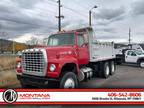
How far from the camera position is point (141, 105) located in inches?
265

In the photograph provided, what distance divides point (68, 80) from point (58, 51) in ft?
3.81

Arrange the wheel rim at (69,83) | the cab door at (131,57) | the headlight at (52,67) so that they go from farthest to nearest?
the cab door at (131,57) < the wheel rim at (69,83) < the headlight at (52,67)

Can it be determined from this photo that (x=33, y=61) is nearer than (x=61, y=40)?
Yes

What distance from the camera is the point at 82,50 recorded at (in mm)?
10164

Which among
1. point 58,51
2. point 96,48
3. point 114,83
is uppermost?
point 96,48

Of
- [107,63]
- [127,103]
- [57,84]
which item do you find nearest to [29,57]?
[57,84]

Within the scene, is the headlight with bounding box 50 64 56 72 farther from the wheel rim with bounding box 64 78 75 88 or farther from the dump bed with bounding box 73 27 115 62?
the dump bed with bounding box 73 27 115 62

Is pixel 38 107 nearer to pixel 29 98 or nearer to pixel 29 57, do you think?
pixel 29 98

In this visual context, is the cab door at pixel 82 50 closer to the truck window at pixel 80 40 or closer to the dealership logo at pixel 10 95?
the truck window at pixel 80 40

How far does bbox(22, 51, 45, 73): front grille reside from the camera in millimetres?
8203

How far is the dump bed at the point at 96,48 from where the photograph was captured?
10.9m

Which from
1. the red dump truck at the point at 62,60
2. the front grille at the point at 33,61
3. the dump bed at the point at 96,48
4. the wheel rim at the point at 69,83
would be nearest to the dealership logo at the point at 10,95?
the red dump truck at the point at 62,60

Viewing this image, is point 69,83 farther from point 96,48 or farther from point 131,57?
point 131,57

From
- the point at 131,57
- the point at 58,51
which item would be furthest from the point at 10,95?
the point at 131,57
